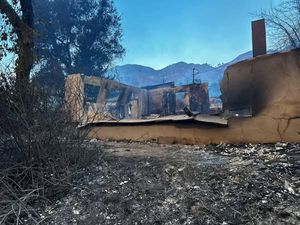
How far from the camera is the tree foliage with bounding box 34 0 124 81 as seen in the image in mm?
21625

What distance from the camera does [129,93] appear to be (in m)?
15.0

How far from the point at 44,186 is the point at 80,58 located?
18840mm

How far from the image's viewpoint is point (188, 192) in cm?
357

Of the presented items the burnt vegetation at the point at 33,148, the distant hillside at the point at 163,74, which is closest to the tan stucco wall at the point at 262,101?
the burnt vegetation at the point at 33,148

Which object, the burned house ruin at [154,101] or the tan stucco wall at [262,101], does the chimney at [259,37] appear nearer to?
the tan stucco wall at [262,101]

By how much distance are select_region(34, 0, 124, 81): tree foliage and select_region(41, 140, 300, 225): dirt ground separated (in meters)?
17.5

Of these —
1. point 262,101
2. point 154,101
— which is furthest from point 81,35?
point 262,101

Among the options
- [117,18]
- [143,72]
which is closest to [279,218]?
[117,18]

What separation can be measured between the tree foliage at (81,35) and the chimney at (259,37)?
15.9m

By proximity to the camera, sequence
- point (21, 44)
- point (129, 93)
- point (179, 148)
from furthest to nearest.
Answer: point (129, 93) → point (21, 44) → point (179, 148)

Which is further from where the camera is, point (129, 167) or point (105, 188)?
point (129, 167)

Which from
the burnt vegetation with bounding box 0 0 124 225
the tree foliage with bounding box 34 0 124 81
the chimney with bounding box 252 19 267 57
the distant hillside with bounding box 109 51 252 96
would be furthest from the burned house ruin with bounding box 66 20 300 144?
the distant hillside with bounding box 109 51 252 96

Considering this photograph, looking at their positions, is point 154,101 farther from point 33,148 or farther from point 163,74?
point 163,74

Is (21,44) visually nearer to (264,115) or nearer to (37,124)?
(37,124)
